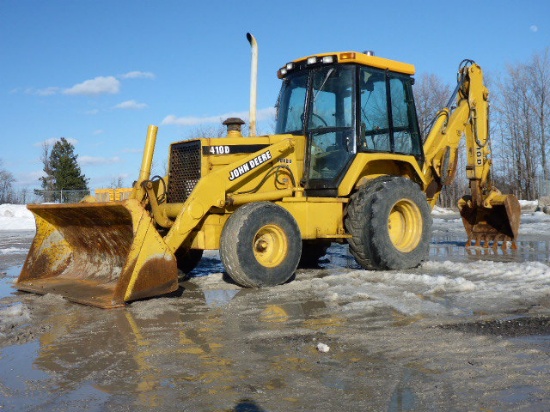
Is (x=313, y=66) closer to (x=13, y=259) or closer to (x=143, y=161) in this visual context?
(x=143, y=161)

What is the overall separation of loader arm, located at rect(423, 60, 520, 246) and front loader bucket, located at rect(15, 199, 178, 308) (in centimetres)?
534

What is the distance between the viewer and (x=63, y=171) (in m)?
46.7

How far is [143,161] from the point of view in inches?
274

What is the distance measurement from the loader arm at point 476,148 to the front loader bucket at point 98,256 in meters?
5.34

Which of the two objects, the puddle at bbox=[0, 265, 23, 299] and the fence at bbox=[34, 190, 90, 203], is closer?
the puddle at bbox=[0, 265, 23, 299]

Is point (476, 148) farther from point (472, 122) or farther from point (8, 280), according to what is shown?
point (8, 280)

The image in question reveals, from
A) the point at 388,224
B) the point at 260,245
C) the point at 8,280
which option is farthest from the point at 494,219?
the point at 8,280

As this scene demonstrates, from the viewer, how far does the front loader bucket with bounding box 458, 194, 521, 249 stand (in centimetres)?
1033

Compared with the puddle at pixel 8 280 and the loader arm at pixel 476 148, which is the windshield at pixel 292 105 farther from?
the puddle at pixel 8 280

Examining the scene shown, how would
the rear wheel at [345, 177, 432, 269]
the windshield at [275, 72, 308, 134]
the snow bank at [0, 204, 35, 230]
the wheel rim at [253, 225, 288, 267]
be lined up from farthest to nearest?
the snow bank at [0, 204, 35, 230], the windshield at [275, 72, 308, 134], the rear wheel at [345, 177, 432, 269], the wheel rim at [253, 225, 288, 267]

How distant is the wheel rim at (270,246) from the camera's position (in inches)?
268

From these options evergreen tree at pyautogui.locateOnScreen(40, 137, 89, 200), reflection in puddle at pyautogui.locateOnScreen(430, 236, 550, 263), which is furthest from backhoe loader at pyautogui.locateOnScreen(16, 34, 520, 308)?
evergreen tree at pyautogui.locateOnScreen(40, 137, 89, 200)

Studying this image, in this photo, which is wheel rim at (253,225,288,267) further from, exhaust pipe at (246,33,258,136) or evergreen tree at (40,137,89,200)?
evergreen tree at (40,137,89,200)

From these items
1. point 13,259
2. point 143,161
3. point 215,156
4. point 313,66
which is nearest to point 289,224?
point 215,156
